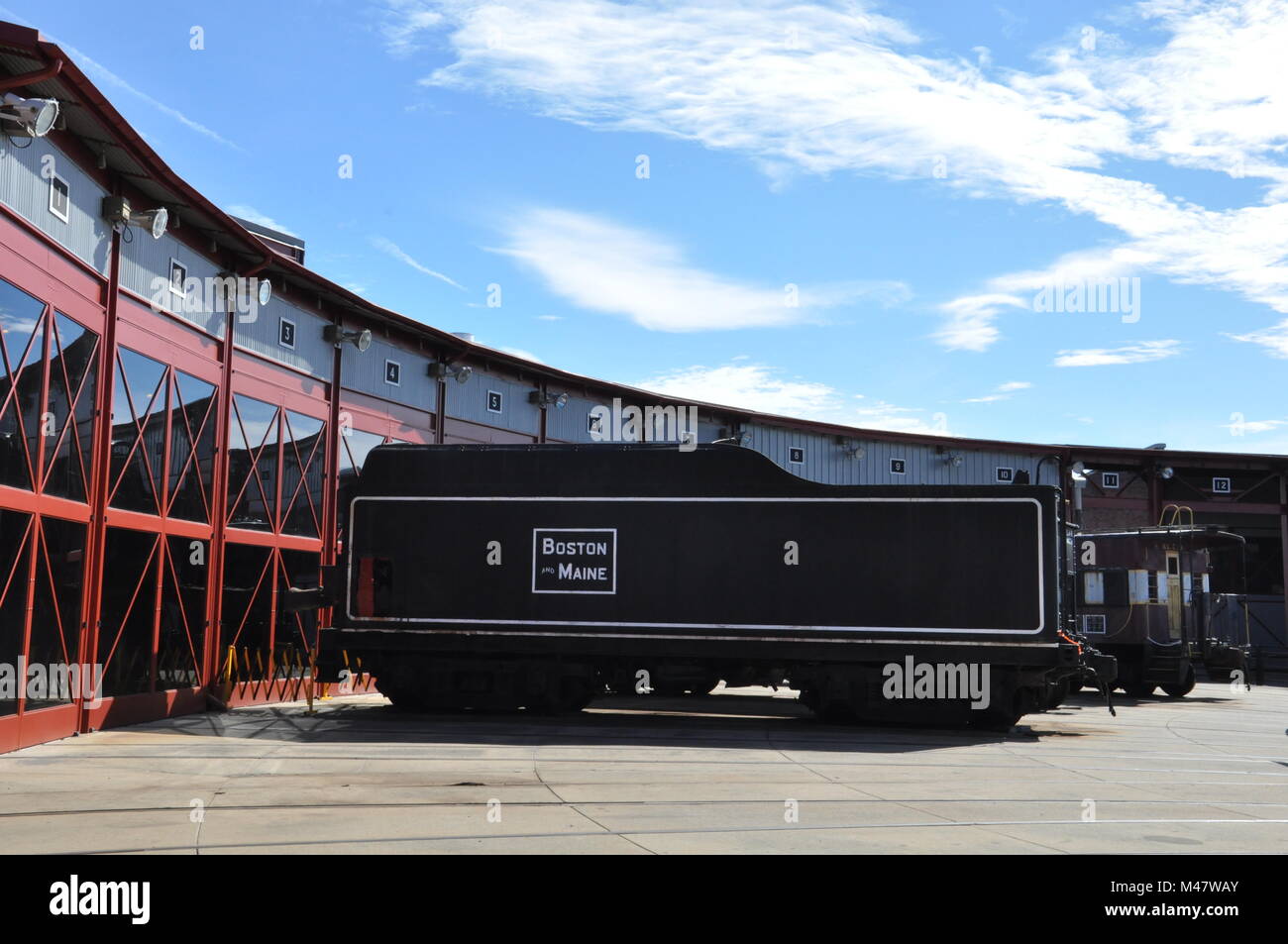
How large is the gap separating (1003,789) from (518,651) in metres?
8.56

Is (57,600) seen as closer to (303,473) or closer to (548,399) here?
(303,473)

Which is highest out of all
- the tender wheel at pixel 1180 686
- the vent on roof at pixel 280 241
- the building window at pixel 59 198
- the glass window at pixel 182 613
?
the vent on roof at pixel 280 241

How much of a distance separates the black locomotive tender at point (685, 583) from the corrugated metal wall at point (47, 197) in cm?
555

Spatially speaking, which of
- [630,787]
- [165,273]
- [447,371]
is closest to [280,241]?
[447,371]

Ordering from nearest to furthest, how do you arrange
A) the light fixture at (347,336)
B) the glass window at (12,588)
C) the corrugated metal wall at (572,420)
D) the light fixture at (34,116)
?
the light fixture at (34,116) < the glass window at (12,588) < the light fixture at (347,336) < the corrugated metal wall at (572,420)

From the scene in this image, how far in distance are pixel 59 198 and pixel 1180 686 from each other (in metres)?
24.6

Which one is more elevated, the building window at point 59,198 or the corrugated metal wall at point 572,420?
the building window at point 59,198

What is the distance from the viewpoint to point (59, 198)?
1470 cm

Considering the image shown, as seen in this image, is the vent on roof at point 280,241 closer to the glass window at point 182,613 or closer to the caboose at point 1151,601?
the glass window at point 182,613

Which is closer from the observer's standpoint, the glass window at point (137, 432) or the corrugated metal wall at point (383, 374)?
the glass window at point (137, 432)

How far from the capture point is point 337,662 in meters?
18.6

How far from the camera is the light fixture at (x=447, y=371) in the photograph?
2622cm

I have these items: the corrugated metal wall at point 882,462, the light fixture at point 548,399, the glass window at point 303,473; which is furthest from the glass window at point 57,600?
the corrugated metal wall at point 882,462

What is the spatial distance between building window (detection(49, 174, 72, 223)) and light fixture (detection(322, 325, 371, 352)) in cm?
821
